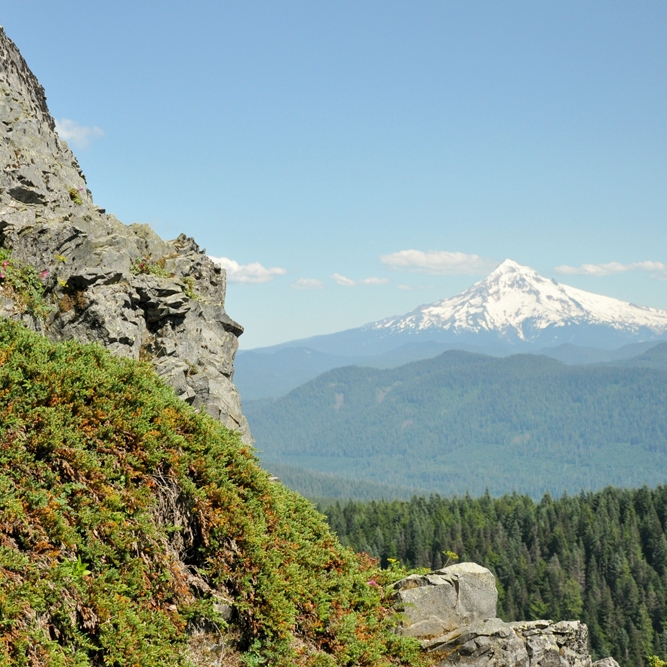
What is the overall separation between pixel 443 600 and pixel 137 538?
8142 millimetres

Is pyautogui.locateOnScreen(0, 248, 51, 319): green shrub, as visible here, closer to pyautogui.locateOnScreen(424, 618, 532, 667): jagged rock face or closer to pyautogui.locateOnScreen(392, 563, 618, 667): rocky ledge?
pyautogui.locateOnScreen(392, 563, 618, 667): rocky ledge

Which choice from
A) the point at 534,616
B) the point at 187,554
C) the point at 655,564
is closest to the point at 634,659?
the point at 534,616

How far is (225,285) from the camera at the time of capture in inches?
993

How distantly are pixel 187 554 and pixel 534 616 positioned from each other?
465ft

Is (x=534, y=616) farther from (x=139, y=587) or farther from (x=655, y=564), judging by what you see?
(x=139, y=587)

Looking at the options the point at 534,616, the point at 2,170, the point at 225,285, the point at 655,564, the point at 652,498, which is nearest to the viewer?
the point at 2,170

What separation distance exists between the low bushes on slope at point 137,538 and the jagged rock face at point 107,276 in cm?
618

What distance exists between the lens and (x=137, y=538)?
9.70 meters

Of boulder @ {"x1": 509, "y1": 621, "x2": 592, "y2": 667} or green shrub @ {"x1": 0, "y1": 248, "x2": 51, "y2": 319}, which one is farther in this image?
green shrub @ {"x1": 0, "y1": 248, "x2": 51, "y2": 319}

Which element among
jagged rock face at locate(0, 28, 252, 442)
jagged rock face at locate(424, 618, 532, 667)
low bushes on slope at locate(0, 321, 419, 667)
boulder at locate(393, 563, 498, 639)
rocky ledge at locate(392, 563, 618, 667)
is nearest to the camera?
low bushes on slope at locate(0, 321, 419, 667)

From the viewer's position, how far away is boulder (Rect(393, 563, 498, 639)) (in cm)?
1416

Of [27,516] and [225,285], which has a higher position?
[225,285]

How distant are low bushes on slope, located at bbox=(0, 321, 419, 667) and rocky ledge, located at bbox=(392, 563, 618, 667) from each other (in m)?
1.15

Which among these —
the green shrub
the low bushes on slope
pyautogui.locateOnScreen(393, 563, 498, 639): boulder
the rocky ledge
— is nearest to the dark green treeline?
the rocky ledge
